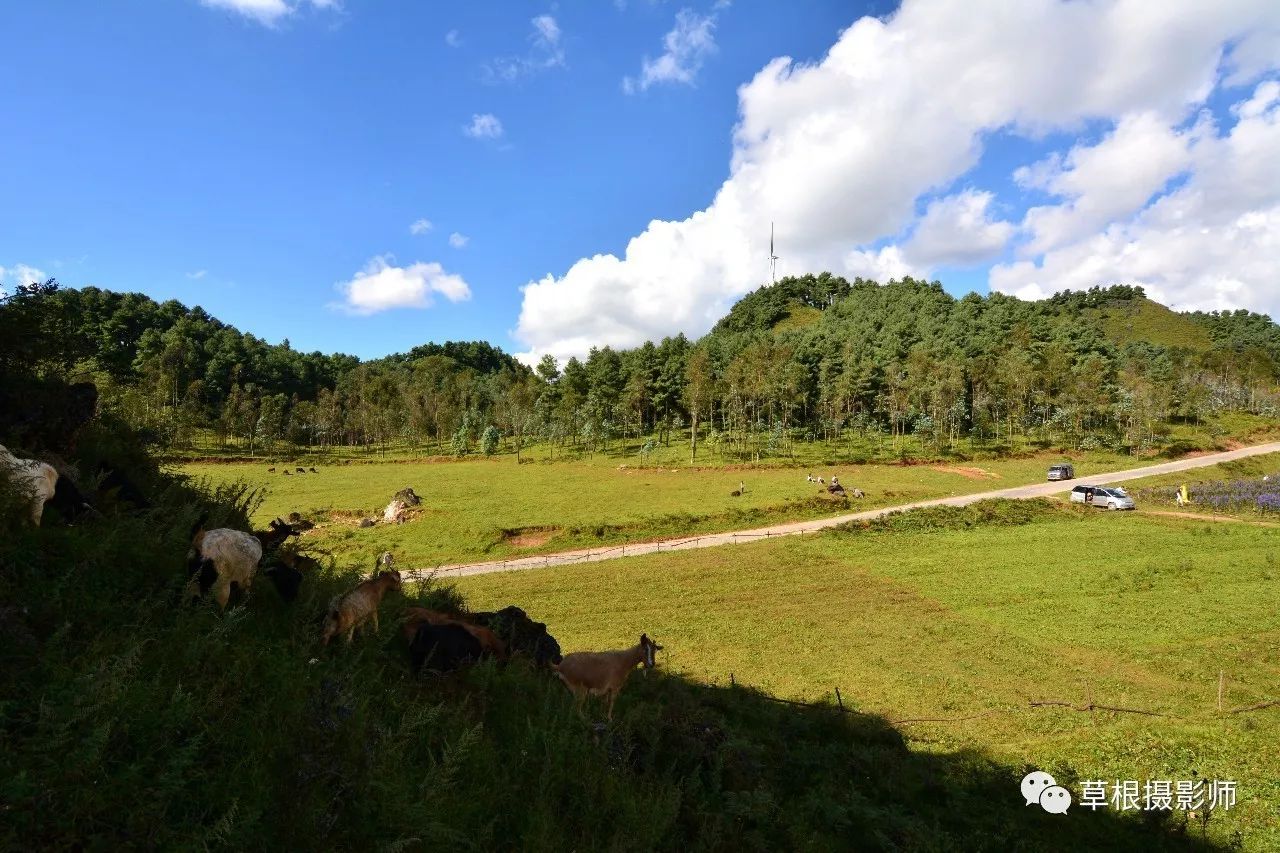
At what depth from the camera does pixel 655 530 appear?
4022 centimetres

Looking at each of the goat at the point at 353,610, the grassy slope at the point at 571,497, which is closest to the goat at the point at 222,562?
the goat at the point at 353,610

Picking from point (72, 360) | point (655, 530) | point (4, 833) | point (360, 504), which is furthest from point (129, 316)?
point (4, 833)

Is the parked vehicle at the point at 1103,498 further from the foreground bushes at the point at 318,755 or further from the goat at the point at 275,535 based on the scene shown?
the goat at the point at 275,535

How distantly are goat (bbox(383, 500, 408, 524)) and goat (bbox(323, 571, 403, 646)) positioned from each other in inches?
1461

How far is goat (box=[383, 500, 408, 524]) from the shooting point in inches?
1686

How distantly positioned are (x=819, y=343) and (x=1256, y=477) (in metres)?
68.3

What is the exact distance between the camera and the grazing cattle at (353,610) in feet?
24.7

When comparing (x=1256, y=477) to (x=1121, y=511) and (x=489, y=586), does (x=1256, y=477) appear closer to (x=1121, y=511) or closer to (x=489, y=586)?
(x=1121, y=511)

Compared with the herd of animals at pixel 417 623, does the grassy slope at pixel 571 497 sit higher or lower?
lower

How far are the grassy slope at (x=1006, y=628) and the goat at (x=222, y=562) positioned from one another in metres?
13.2

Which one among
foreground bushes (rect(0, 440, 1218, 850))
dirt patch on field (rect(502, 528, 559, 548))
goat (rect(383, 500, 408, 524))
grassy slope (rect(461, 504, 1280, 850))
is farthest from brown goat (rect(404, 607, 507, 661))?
goat (rect(383, 500, 408, 524))

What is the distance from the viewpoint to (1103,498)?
139ft

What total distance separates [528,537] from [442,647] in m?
31.0

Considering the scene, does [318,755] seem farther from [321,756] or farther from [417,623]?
[417,623]
